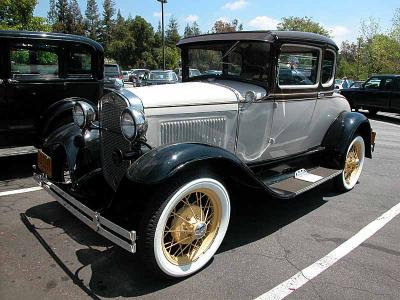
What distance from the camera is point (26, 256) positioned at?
3297 mm

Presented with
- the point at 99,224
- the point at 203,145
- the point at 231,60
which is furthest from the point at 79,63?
the point at 99,224

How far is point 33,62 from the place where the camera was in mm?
5934

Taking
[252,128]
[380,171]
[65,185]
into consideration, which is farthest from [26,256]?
[380,171]

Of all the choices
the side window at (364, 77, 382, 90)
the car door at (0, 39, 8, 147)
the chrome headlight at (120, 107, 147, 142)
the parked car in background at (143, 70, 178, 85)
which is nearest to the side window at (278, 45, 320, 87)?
the chrome headlight at (120, 107, 147, 142)

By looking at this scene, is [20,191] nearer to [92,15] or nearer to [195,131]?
[195,131]

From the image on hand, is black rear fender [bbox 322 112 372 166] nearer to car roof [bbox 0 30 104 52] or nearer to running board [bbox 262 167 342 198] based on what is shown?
running board [bbox 262 167 342 198]

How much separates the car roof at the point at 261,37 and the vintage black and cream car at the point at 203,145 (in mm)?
17

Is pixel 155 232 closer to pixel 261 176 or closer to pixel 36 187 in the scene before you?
pixel 261 176

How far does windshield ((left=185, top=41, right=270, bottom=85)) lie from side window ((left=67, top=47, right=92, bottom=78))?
239 centimetres

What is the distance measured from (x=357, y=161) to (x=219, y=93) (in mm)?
2744

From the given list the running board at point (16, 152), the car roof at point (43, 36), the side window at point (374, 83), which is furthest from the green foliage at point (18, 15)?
the side window at point (374, 83)

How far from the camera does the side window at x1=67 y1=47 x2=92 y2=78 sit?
248 inches

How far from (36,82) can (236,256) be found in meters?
4.18

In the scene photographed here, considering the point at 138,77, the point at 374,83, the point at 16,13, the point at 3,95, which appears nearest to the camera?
the point at 3,95
